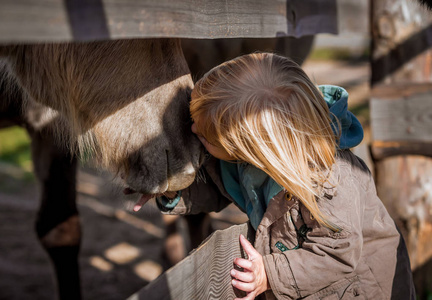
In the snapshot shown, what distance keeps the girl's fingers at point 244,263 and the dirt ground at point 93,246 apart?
71 cm

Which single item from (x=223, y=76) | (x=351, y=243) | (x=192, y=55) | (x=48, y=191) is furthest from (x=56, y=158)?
(x=351, y=243)

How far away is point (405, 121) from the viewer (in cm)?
270

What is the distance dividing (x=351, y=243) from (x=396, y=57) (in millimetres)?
1944

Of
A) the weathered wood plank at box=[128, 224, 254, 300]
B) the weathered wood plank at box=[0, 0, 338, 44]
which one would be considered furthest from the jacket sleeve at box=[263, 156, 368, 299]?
the weathered wood plank at box=[0, 0, 338, 44]

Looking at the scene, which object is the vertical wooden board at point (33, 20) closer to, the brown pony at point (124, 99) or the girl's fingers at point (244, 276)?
the brown pony at point (124, 99)

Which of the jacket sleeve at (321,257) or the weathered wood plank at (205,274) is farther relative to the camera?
the jacket sleeve at (321,257)

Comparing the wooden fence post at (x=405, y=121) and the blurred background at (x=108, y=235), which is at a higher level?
the wooden fence post at (x=405, y=121)

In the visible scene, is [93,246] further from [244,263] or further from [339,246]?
[339,246]

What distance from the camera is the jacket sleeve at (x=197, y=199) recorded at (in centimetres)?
163

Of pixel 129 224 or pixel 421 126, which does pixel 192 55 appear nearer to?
pixel 421 126

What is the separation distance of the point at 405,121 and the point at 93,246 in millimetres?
2917

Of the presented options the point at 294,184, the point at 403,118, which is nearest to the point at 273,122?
the point at 294,184

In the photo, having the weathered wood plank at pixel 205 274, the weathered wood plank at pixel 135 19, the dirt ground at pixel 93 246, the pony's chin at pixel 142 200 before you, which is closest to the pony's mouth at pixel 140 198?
the pony's chin at pixel 142 200

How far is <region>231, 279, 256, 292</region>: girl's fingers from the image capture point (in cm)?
125
